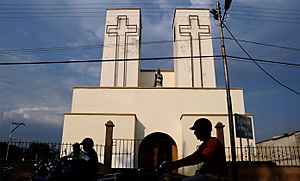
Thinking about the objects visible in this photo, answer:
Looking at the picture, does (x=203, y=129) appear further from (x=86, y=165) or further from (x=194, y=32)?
(x=194, y=32)

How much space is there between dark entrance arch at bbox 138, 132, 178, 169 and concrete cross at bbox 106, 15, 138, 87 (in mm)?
4909

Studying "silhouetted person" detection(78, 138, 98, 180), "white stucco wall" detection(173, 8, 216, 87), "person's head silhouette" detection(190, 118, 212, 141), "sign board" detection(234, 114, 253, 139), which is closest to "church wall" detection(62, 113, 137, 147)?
"white stucco wall" detection(173, 8, 216, 87)

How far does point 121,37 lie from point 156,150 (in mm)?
9258

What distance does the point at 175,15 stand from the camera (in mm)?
21547

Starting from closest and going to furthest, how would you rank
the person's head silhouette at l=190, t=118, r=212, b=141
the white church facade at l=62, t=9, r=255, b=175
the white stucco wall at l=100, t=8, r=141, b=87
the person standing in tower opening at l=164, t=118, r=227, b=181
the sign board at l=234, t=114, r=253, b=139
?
the person standing in tower opening at l=164, t=118, r=227, b=181 < the person's head silhouette at l=190, t=118, r=212, b=141 < the sign board at l=234, t=114, r=253, b=139 < the white church facade at l=62, t=9, r=255, b=175 < the white stucco wall at l=100, t=8, r=141, b=87

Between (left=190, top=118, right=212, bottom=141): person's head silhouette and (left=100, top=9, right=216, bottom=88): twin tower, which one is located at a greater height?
(left=100, top=9, right=216, bottom=88): twin tower

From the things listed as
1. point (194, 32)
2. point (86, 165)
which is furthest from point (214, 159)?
point (194, 32)

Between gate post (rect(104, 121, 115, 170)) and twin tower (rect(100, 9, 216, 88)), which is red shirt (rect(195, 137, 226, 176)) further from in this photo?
twin tower (rect(100, 9, 216, 88))

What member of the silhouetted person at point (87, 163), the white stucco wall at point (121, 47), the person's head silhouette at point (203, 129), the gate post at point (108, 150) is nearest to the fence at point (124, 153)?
the gate post at point (108, 150)

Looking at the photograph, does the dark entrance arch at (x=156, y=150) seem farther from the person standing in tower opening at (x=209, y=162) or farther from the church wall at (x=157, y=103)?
the person standing in tower opening at (x=209, y=162)

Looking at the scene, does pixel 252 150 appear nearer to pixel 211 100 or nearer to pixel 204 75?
pixel 211 100

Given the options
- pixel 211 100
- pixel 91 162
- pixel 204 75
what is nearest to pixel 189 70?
pixel 204 75

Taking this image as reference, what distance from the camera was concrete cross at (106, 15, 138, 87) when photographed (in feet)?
64.3

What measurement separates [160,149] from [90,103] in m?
5.28
